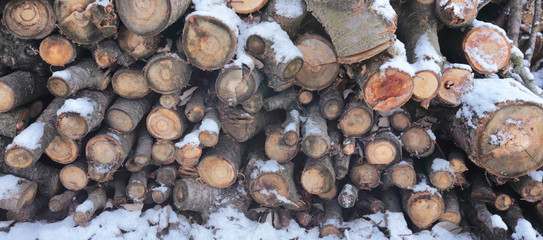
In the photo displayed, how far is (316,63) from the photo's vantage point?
2.50m

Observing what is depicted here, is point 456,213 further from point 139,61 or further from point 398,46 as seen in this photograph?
point 139,61

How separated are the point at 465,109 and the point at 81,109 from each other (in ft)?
9.47

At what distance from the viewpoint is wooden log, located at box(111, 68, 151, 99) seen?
97.2 inches

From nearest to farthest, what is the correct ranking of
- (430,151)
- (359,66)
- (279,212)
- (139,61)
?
(359,66), (139,61), (430,151), (279,212)

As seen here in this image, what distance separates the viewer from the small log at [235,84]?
2283 millimetres

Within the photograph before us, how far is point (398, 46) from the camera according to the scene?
2.29m

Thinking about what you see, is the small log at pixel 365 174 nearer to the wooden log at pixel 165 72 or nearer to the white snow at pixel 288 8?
the white snow at pixel 288 8

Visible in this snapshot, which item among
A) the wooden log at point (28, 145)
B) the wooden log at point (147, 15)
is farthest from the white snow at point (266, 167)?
the wooden log at point (28, 145)

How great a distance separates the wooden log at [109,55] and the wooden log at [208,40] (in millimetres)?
534

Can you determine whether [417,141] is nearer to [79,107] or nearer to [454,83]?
[454,83]

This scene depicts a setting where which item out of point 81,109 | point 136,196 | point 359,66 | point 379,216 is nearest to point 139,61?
point 81,109

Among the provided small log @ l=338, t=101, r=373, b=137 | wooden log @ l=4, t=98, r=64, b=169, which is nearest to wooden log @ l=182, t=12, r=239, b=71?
small log @ l=338, t=101, r=373, b=137

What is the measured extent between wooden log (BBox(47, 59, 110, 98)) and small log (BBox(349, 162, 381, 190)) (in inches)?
87.2

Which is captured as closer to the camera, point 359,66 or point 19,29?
point 19,29
